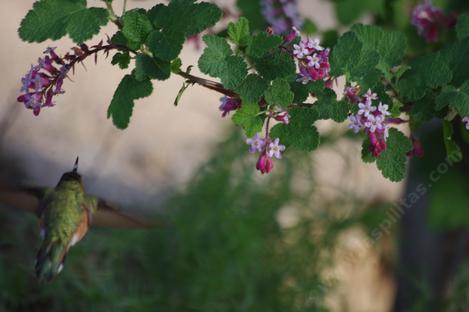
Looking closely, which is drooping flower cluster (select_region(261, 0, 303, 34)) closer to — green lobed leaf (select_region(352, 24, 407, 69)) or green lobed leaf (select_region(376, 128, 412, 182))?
green lobed leaf (select_region(352, 24, 407, 69))

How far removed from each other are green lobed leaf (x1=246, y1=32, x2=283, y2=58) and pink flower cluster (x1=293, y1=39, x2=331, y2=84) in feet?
0.15

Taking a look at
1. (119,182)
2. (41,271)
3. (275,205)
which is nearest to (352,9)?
(275,205)

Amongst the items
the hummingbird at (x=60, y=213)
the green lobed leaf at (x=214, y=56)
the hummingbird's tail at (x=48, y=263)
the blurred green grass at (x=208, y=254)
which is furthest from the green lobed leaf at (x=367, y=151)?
the blurred green grass at (x=208, y=254)

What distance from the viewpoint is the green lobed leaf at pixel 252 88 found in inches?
52.8

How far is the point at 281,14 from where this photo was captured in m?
2.13

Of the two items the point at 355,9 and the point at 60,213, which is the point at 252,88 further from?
the point at 355,9

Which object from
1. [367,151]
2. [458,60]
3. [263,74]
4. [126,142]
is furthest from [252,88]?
[126,142]

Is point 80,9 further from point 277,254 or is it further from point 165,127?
point 165,127

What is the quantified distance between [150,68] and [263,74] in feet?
0.63

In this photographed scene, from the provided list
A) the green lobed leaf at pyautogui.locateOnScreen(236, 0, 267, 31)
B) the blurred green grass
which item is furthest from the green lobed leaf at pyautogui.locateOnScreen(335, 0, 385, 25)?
the blurred green grass

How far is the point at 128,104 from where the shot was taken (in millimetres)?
1398

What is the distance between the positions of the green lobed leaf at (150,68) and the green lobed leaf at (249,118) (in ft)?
0.46

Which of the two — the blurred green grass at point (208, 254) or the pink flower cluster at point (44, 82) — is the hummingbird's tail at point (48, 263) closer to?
the pink flower cluster at point (44, 82)

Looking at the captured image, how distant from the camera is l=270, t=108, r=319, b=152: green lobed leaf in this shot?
4.52 ft
